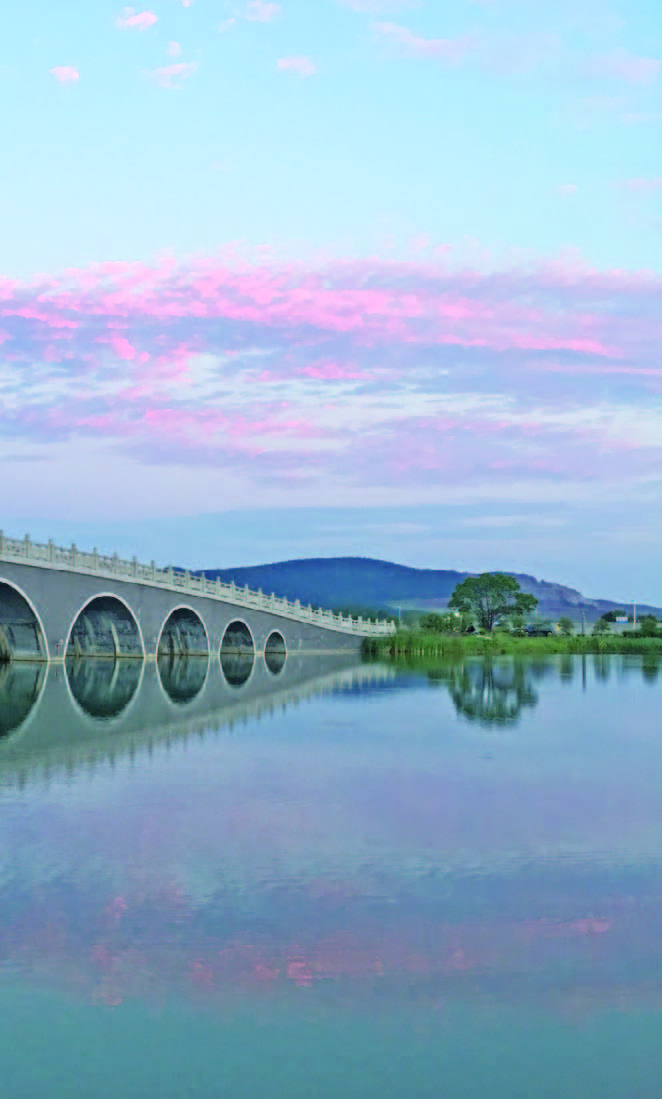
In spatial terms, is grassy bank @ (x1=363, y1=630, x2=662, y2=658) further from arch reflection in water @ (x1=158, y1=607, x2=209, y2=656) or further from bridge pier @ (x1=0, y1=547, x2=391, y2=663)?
arch reflection in water @ (x1=158, y1=607, x2=209, y2=656)

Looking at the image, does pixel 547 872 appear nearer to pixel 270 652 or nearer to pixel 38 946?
pixel 38 946

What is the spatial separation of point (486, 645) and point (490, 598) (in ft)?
104

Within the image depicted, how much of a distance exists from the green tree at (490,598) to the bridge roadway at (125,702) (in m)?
55.5

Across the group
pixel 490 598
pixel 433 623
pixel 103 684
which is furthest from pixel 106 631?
pixel 490 598

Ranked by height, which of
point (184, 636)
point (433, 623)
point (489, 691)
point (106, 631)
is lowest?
point (489, 691)

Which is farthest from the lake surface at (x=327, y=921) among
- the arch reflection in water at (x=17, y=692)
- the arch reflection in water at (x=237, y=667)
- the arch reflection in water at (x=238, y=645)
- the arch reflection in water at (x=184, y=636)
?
the arch reflection in water at (x=238, y=645)

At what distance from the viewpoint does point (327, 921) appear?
30.0ft

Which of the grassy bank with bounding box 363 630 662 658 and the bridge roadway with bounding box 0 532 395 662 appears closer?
the bridge roadway with bounding box 0 532 395 662

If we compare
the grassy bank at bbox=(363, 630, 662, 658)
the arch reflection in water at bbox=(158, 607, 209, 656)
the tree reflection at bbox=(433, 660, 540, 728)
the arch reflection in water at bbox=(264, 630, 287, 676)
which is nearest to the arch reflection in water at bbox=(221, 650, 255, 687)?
the arch reflection in water at bbox=(158, 607, 209, 656)

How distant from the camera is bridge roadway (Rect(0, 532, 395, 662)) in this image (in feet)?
136

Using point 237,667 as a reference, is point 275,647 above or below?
above

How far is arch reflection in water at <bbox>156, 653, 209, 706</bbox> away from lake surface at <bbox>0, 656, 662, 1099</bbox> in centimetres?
1200

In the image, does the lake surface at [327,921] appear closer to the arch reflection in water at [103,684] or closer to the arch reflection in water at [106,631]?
the arch reflection in water at [103,684]

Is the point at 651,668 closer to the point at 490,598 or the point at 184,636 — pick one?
the point at 184,636
